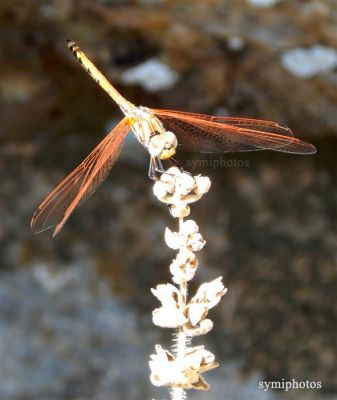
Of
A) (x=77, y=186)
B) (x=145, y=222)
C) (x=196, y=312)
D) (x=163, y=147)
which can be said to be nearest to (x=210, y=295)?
(x=196, y=312)

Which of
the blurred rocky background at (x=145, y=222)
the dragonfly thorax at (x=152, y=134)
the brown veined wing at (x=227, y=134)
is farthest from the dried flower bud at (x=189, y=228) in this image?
the blurred rocky background at (x=145, y=222)

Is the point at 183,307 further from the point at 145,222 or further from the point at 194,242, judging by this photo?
the point at 145,222

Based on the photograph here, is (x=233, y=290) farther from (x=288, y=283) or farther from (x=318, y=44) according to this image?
(x=318, y=44)

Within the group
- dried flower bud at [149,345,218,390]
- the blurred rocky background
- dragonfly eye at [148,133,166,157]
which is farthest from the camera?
the blurred rocky background

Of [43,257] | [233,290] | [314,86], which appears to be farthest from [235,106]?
[43,257]

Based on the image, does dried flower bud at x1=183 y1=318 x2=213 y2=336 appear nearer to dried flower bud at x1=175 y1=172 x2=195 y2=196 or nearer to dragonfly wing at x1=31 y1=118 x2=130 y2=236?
dried flower bud at x1=175 y1=172 x2=195 y2=196

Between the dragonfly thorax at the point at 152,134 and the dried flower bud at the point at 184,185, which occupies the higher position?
the dragonfly thorax at the point at 152,134

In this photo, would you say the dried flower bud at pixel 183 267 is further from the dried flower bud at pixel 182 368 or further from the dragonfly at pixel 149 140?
the dragonfly at pixel 149 140

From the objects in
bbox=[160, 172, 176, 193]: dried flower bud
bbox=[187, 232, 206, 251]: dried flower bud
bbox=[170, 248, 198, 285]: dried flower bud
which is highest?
bbox=[160, 172, 176, 193]: dried flower bud

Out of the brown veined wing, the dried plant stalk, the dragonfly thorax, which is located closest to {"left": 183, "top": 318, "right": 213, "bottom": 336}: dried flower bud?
the dried plant stalk
